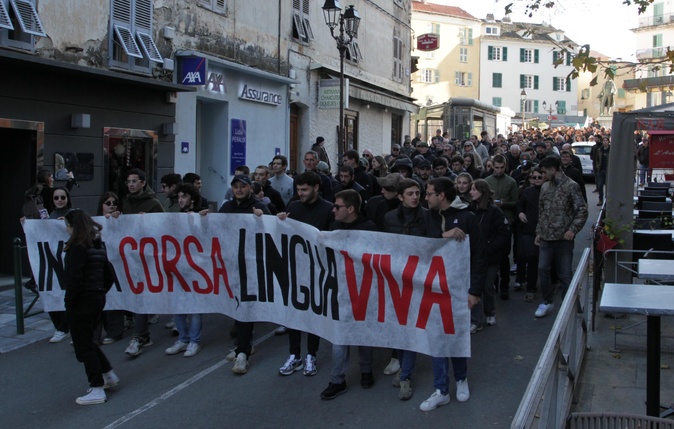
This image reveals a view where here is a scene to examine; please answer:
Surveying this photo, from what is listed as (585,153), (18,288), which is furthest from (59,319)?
(585,153)

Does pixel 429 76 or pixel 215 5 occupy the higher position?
pixel 429 76

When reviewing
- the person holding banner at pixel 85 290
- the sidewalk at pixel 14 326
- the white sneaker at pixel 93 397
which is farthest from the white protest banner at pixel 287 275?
the white sneaker at pixel 93 397

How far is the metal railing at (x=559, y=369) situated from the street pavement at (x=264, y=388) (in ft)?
1.14

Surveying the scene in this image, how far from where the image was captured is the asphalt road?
18.8ft

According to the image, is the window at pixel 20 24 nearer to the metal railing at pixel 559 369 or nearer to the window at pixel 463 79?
the metal railing at pixel 559 369

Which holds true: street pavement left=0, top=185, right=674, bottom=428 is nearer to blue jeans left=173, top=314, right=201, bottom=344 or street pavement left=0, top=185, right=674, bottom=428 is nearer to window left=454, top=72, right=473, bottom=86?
blue jeans left=173, top=314, right=201, bottom=344

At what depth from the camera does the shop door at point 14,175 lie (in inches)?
457

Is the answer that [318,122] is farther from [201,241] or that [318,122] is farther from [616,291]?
[616,291]

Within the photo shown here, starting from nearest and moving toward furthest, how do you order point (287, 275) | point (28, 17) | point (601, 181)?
point (287, 275)
point (28, 17)
point (601, 181)

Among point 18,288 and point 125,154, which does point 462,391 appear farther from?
point 125,154

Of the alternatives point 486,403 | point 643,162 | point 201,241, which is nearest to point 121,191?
point 201,241

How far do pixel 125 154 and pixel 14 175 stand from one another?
2348 mm

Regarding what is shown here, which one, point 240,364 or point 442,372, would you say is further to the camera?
point 240,364

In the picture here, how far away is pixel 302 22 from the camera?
Answer: 20547mm
